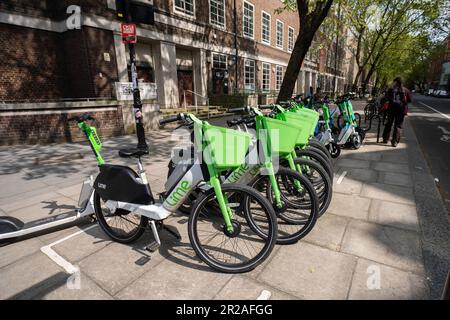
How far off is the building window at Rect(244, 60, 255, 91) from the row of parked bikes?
17.6 meters

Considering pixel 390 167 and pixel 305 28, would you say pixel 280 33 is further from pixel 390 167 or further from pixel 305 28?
pixel 390 167

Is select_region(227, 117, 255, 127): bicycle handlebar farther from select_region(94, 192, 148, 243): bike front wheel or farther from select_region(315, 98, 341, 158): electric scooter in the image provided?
select_region(315, 98, 341, 158): electric scooter

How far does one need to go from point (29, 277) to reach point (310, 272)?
2650 millimetres

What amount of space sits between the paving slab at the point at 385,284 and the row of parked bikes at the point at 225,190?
65 centimetres

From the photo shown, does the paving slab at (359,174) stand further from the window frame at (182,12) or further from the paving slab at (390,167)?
the window frame at (182,12)

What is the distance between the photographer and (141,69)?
13359mm

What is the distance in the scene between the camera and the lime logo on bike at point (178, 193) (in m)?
2.58

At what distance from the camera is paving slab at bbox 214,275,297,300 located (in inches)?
86.1

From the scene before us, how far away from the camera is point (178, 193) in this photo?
262 centimetres

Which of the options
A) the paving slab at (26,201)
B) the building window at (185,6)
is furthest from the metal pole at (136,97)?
the building window at (185,6)
